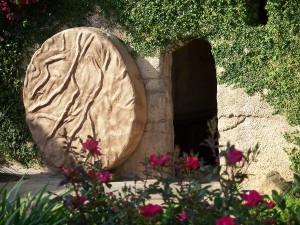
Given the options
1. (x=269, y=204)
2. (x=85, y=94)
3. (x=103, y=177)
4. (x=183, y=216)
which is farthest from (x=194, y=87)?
(x=183, y=216)

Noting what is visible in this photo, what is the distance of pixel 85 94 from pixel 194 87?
2.80m

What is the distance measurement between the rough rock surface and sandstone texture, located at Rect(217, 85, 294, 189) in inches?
39.5

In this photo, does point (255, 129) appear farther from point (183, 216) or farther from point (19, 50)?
point (183, 216)

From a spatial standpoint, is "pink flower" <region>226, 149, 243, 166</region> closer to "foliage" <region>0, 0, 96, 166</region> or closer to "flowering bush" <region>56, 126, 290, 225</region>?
"flowering bush" <region>56, 126, 290, 225</region>

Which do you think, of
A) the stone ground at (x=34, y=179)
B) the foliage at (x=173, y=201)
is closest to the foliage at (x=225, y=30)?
the stone ground at (x=34, y=179)

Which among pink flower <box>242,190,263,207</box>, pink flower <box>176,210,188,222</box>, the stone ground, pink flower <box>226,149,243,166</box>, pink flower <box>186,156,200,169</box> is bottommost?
the stone ground

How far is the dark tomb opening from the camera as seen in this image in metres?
9.49

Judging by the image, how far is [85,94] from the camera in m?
7.52

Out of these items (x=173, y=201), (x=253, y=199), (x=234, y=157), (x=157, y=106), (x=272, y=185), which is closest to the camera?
(x=253, y=199)

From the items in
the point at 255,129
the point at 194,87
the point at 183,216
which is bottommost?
the point at 183,216

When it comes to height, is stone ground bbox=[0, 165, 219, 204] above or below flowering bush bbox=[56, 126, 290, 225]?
below

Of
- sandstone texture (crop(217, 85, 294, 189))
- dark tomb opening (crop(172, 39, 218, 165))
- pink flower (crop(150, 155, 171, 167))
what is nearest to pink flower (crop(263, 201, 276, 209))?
pink flower (crop(150, 155, 171, 167))

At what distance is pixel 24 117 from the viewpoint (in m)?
8.48

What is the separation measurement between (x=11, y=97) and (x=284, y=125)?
3782 millimetres
